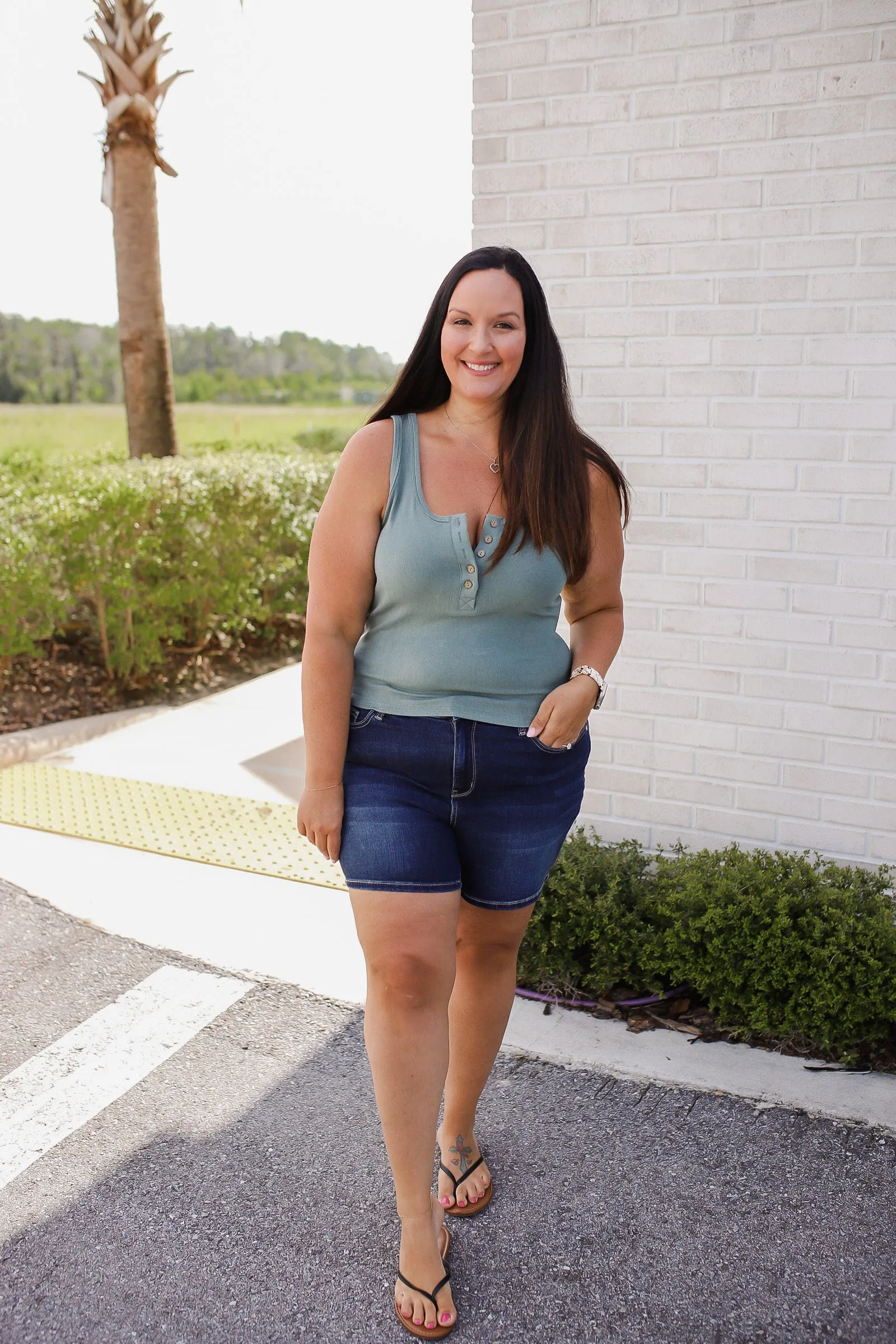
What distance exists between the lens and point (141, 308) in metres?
8.07

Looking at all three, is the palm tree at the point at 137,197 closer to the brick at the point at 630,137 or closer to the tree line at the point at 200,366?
the brick at the point at 630,137

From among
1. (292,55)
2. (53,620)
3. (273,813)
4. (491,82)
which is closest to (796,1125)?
(273,813)

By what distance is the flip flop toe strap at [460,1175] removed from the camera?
224 centimetres

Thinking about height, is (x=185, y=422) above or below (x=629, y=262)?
below

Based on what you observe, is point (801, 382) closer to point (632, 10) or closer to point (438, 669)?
point (632, 10)

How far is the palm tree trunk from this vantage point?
786cm

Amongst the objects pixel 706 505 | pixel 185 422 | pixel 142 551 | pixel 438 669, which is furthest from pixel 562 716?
pixel 185 422

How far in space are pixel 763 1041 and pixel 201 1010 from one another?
1508 mm

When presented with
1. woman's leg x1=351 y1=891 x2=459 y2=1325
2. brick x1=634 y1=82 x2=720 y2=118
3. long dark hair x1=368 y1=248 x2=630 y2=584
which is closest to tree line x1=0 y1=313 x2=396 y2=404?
brick x1=634 y1=82 x2=720 y2=118

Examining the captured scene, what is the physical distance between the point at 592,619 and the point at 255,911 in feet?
6.37

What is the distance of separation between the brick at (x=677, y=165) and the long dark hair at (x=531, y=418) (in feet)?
4.14

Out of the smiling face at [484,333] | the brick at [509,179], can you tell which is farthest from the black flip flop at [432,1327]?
the brick at [509,179]

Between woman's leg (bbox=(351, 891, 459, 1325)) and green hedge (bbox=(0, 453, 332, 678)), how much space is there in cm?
449

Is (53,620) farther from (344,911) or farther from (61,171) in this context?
(61,171)
